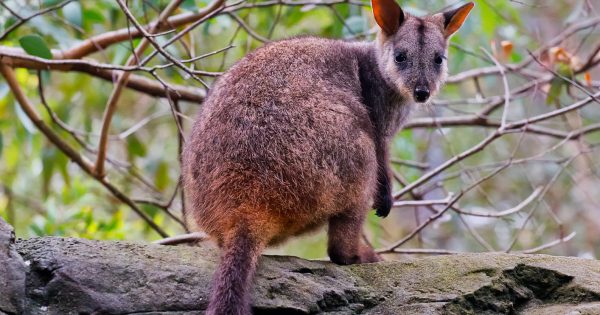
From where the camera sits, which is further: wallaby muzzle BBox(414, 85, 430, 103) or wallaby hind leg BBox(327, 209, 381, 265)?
wallaby muzzle BBox(414, 85, 430, 103)

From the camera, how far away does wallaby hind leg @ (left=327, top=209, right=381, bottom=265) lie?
5.85 metres

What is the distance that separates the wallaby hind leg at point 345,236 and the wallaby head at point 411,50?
51.9 inches

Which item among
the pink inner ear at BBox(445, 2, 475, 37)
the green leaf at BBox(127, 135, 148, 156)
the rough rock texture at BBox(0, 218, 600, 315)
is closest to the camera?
the rough rock texture at BBox(0, 218, 600, 315)

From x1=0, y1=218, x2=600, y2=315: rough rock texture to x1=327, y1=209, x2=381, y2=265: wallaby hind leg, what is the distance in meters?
0.31

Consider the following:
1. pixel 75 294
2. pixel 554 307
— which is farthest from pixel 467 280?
pixel 75 294

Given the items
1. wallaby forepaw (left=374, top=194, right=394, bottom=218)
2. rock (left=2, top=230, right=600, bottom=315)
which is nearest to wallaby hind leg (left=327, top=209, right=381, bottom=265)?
rock (left=2, top=230, right=600, bottom=315)

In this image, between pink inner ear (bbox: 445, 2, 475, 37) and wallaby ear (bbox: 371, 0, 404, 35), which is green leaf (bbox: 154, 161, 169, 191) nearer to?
wallaby ear (bbox: 371, 0, 404, 35)

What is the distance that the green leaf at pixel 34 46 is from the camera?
21.9 ft

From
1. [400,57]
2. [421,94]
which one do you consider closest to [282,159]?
[421,94]

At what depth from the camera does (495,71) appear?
9.63 meters

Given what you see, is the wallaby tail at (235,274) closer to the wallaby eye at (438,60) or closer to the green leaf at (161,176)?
the wallaby eye at (438,60)

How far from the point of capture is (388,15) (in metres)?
7.00

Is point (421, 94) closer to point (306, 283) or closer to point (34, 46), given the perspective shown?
point (306, 283)

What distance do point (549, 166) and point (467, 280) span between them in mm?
9311
